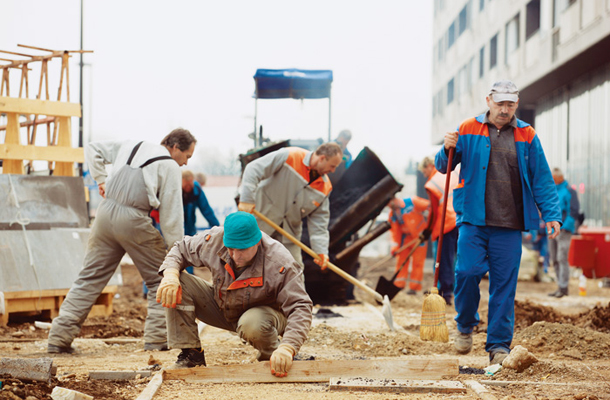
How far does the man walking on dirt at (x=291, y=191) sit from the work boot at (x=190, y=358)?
7.55 feet

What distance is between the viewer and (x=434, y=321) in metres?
5.28

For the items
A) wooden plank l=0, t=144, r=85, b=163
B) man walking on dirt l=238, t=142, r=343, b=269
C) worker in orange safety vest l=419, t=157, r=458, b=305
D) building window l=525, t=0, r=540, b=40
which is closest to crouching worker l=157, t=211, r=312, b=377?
man walking on dirt l=238, t=142, r=343, b=269

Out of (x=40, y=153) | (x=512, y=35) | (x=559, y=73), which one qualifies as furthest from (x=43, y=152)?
(x=512, y=35)

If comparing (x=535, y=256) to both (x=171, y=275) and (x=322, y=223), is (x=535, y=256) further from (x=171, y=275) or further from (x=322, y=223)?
(x=171, y=275)

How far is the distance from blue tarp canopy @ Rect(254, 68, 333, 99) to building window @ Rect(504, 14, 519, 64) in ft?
46.3

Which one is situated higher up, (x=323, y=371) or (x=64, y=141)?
(x=64, y=141)

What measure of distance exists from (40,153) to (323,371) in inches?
188

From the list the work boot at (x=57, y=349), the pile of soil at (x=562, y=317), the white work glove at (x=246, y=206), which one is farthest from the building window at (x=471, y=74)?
the work boot at (x=57, y=349)

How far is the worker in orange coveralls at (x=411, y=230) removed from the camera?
34.6 ft

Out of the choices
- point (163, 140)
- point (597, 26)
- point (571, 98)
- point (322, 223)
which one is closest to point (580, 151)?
point (571, 98)

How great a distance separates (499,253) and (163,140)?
3008 millimetres

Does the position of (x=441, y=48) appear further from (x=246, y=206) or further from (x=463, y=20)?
(x=246, y=206)

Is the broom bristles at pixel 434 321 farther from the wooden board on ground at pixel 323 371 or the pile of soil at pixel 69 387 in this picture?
the pile of soil at pixel 69 387

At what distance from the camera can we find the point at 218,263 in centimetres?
429
